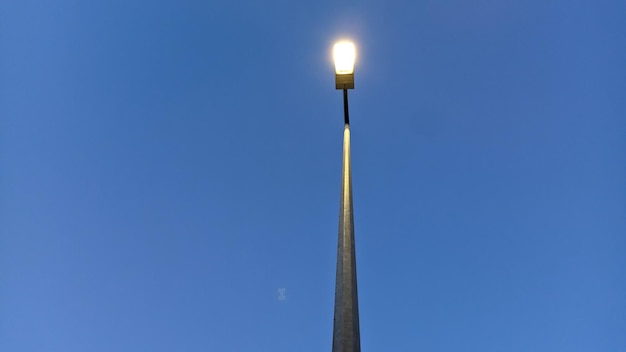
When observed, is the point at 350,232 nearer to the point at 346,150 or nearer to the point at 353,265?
the point at 353,265

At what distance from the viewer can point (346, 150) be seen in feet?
21.8

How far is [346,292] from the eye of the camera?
13.3ft

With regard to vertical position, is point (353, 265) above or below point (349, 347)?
above

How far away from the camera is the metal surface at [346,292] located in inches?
144

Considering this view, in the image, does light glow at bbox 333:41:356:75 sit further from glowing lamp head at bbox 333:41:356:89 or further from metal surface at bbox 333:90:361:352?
metal surface at bbox 333:90:361:352

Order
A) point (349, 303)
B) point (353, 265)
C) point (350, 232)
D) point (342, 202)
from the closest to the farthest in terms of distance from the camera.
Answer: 1. point (349, 303)
2. point (353, 265)
3. point (350, 232)
4. point (342, 202)

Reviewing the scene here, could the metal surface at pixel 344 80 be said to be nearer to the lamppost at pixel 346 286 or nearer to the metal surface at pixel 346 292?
the lamppost at pixel 346 286

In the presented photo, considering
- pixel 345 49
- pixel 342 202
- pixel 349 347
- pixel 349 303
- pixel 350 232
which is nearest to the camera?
pixel 349 347

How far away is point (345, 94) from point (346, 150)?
176 cm

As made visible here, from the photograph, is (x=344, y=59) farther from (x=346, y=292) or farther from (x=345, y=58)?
(x=346, y=292)

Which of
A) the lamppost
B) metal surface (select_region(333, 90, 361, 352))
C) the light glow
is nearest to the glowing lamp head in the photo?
the light glow

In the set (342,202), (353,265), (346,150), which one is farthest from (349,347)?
(346,150)

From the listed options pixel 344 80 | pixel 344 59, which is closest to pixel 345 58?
pixel 344 59

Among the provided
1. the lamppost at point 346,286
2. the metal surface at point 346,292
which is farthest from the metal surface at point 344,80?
the metal surface at point 346,292
